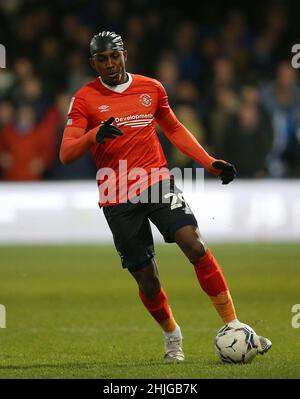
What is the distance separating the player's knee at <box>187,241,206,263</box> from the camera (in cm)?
763

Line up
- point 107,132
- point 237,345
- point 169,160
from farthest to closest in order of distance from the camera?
point 169,160
point 237,345
point 107,132

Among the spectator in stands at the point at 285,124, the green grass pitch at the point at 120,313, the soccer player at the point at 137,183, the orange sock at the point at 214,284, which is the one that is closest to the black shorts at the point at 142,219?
the soccer player at the point at 137,183

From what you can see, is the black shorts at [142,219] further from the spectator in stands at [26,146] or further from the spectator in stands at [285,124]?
the spectator in stands at [26,146]

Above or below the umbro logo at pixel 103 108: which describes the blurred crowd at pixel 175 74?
below

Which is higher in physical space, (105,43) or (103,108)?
(105,43)

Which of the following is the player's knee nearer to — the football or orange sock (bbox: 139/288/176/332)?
orange sock (bbox: 139/288/176/332)

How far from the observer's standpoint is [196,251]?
7.64m

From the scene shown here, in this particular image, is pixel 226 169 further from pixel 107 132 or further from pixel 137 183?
pixel 107 132

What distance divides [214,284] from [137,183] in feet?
2.97

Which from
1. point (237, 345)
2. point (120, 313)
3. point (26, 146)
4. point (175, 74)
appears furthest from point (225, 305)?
point (175, 74)

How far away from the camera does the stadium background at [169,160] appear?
1055 centimetres

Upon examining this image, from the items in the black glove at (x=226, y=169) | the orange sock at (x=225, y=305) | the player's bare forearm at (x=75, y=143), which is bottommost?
the orange sock at (x=225, y=305)

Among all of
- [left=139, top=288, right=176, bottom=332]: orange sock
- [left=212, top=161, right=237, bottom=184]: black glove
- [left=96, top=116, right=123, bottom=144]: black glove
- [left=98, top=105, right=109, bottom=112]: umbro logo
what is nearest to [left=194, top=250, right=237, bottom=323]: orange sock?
[left=139, top=288, right=176, bottom=332]: orange sock

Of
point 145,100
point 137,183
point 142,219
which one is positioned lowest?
point 142,219
